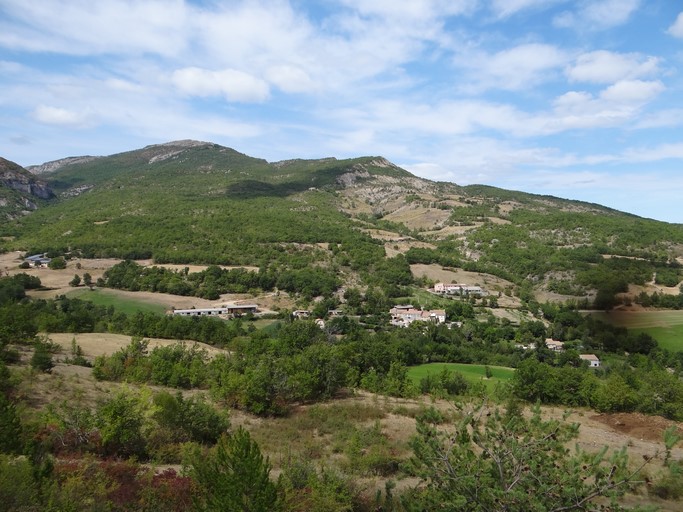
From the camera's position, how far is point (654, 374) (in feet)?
109

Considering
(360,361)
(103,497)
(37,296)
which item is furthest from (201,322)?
(103,497)

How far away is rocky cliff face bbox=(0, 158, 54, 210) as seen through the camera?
16285 cm

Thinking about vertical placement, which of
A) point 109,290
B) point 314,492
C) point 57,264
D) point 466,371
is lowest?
point 466,371

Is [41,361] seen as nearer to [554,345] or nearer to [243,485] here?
[243,485]

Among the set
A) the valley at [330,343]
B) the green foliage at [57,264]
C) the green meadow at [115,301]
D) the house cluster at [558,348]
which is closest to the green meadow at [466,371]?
the valley at [330,343]

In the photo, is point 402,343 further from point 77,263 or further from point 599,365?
point 77,263

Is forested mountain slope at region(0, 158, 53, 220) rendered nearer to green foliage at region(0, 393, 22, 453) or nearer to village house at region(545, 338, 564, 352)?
green foliage at region(0, 393, 22, 453)

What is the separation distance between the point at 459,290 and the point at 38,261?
8349 cm

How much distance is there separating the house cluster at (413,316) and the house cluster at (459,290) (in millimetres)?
15809

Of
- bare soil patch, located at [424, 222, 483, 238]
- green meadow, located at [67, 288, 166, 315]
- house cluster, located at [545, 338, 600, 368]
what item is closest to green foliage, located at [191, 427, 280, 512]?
house cluster, located at [545, 338, 600, 368]

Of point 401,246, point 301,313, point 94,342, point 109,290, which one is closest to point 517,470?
point 94,342

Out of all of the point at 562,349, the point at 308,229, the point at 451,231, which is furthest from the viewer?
the point at 451,231

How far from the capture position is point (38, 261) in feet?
271

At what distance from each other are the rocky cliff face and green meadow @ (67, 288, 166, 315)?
12025 cm
